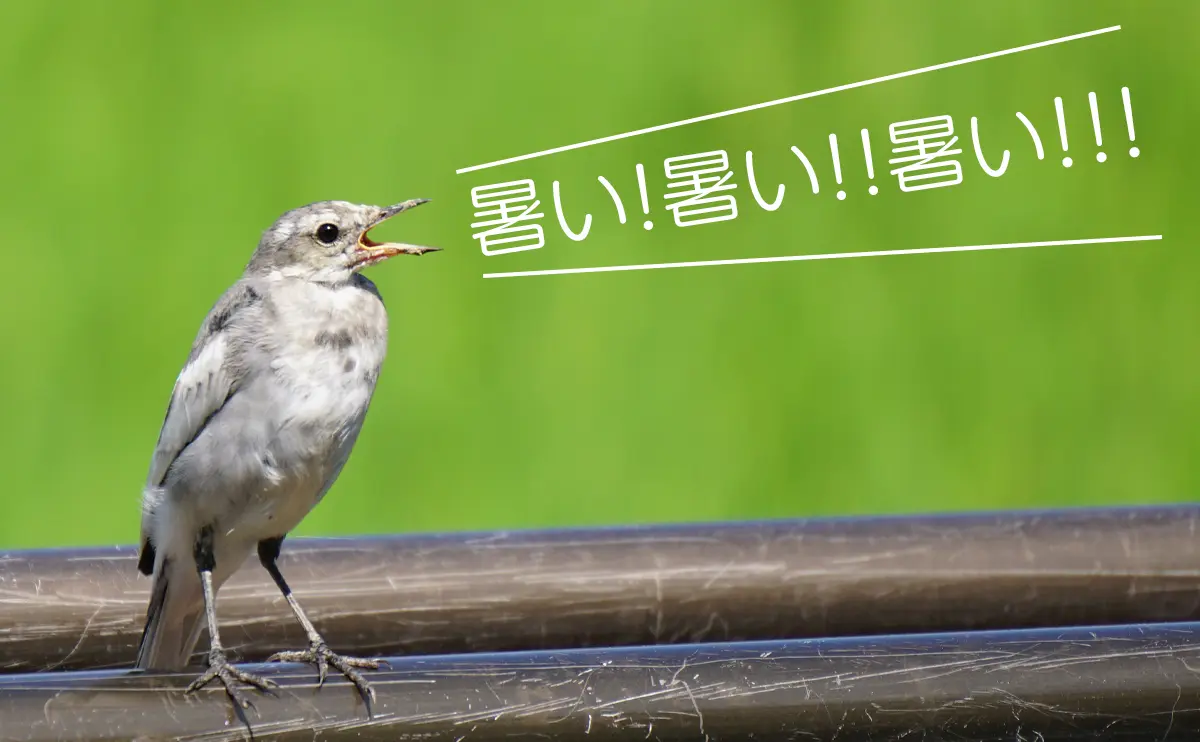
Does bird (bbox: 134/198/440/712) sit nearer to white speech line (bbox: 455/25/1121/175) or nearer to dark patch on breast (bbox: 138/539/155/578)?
dark patch on breast (bbox: 138/539/155/578)

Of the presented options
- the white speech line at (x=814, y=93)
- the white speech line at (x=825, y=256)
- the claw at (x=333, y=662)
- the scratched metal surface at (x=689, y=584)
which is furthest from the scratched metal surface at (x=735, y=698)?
the white speech line at (x=814, y=93)

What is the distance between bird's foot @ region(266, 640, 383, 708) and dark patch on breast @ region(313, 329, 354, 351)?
0.53 metres

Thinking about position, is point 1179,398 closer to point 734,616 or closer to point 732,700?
point 734,616

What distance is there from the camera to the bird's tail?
2.87 metres

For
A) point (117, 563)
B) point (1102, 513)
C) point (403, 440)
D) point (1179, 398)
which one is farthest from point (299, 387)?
point (1179, 398)

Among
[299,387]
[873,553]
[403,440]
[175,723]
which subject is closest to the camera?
[175,723]

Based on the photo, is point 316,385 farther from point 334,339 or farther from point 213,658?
point 213,658

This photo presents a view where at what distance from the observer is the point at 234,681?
224cm

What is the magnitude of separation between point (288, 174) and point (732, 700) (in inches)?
201

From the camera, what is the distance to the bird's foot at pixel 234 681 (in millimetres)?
2209

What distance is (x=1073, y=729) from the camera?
2213mm

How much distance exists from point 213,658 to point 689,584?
0.98 m

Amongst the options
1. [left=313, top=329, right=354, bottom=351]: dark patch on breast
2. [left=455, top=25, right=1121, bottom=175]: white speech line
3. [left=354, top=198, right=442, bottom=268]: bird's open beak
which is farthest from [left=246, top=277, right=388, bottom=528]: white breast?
[left=455, top=25, right=1121, bottom=175]: white speech line

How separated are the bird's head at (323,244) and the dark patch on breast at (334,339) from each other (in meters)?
0.17
